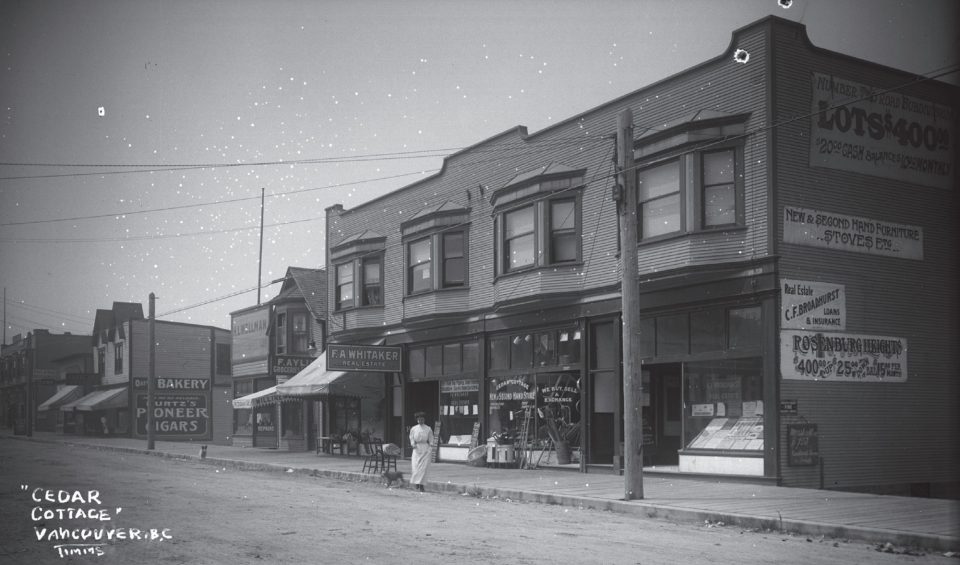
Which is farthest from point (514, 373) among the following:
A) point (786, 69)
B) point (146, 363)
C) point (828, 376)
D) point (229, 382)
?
point (146, 363)

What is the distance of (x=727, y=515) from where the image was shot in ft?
43.1

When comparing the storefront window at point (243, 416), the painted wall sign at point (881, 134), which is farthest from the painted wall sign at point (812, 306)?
the storefront window at point (243, 416)

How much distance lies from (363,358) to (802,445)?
1468cm

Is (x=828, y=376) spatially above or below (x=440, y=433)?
above

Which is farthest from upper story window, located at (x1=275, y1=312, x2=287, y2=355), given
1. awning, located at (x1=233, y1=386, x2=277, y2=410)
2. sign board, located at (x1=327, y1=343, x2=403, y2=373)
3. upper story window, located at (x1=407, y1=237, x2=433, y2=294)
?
upper story window, located at (x1=407, y1=237, x2=433, y2=294)

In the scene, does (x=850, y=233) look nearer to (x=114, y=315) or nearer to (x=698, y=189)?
(x=698, y=189)

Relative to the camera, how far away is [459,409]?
2753cm

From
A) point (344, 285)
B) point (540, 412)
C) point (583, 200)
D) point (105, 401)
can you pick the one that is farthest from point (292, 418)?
point (105, 401)

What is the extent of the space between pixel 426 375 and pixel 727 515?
16.7 meters

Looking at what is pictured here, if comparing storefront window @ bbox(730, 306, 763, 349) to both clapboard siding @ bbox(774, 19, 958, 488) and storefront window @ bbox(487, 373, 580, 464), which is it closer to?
clapboard siding @ bbox(774, 19, 958, 488)

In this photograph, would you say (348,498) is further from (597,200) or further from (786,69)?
(786,69)

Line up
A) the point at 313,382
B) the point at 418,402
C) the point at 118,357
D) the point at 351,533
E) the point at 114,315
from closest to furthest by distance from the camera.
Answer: the point at 351,533 < the point at 418,402 < the point at 313,382 < the point at 118,357 < the point at 114,315

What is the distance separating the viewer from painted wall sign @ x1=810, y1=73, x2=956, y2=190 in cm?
1889

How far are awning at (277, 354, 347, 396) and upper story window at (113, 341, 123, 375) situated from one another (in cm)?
3197
